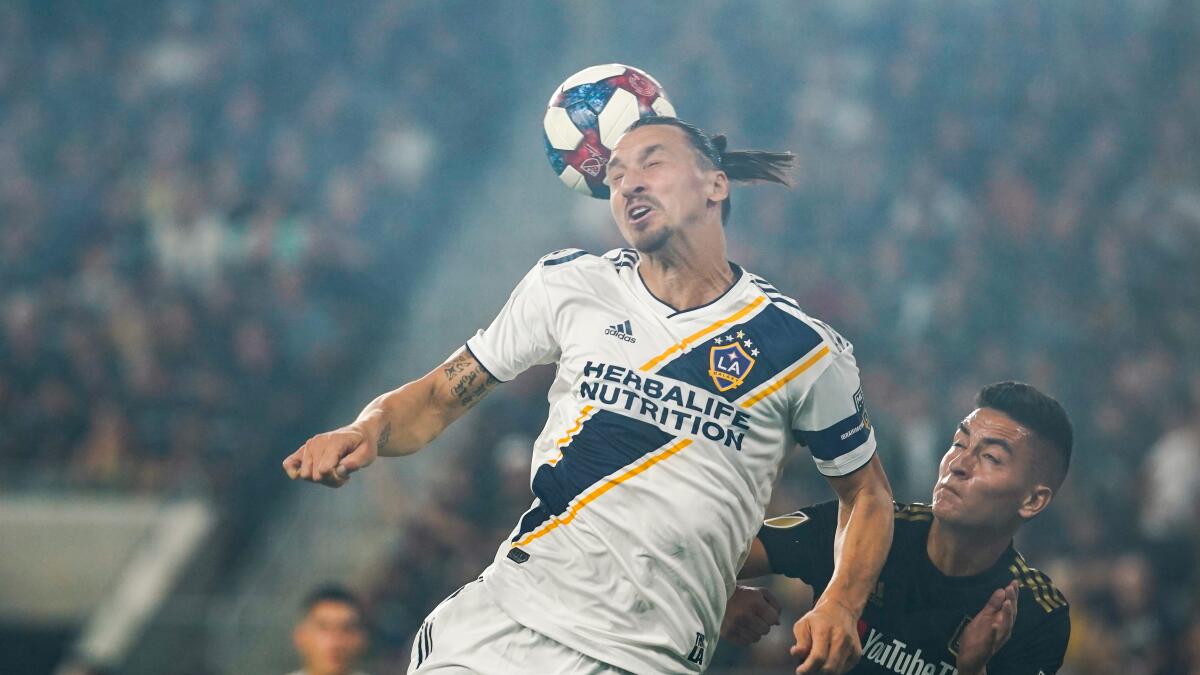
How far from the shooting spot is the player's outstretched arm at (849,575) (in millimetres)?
3438

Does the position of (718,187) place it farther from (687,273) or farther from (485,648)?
(485,648)

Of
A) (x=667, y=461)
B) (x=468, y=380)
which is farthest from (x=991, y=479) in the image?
(x=468, y=380)

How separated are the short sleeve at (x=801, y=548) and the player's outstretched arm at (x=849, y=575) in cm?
59

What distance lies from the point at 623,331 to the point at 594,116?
0.79 m

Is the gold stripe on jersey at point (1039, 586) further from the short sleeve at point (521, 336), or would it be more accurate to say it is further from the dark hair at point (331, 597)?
the dark hair at point (331, 597)

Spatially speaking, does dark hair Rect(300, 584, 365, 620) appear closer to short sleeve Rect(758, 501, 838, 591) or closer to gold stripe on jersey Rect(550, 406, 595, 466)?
short sleeve Rect(758, 501, 838, 591)

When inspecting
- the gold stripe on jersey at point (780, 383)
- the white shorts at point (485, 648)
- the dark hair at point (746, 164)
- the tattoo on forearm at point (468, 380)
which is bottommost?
the white shorts at point (485, 648)

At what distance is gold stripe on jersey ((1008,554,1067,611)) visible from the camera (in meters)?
4.41

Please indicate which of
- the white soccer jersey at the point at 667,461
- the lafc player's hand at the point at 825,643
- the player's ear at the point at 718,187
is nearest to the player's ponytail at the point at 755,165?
the player's ear at the point at 718,187

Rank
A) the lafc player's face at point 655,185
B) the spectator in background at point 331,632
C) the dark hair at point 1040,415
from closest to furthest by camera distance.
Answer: the lafc player's face at point 655,185
the dark hair at point 1040,415
the spectator in background at point 331,632

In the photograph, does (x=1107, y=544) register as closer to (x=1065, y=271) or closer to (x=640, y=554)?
(x=1065, y=271)

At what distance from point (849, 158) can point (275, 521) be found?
18.3ft

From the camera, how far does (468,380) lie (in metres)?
4.19

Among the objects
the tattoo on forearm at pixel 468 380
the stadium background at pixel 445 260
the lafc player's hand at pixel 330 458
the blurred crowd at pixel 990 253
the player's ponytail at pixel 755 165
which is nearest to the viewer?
the lafc player's hand at pixel 330 458
